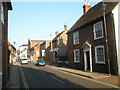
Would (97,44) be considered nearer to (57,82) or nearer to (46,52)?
(57,82)

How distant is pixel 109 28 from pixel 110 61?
11.2 ft

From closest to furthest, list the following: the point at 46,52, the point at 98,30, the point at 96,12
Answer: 1. the point at 98,30
2. the point at 96,12
3. the point at 46,52

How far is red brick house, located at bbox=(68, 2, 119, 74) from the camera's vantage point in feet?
50.5

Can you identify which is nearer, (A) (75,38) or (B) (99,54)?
(B) (99,54)

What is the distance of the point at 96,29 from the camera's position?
18.2 m

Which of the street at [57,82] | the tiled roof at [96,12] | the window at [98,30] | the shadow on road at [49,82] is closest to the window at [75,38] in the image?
the tiled roof at [96,12]

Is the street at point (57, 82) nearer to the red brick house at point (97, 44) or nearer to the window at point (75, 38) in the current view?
the red brick house at point (97, 44)

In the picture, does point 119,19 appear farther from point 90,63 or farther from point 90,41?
point 90,63

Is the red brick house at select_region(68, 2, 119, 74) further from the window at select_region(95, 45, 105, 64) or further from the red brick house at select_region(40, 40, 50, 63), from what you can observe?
the red brick house at select_region(40, 40, 50, 63)

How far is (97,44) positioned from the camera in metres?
17.8

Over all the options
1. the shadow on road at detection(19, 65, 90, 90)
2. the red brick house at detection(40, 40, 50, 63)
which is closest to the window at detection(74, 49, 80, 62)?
the shadow on road at detection(19, 65, 90, 90)

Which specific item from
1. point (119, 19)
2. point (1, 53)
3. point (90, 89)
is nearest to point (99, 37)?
point (119, 19)

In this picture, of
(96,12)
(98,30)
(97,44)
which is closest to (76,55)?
(97,44)

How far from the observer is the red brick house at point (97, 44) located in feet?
50.5
